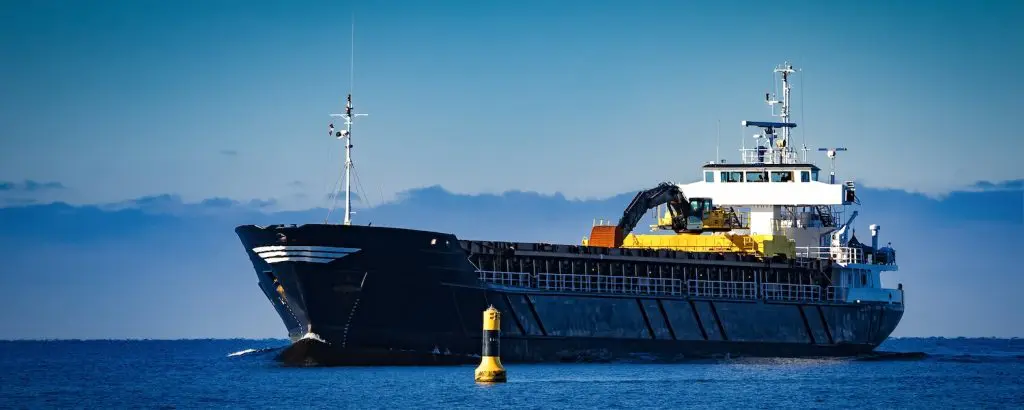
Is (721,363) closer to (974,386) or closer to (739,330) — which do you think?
(739,330)

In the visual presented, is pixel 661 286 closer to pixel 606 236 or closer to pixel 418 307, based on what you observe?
pixel 606 236

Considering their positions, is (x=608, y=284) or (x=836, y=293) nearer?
(x=608, y=284)

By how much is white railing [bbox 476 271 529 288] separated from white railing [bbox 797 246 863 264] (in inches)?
789

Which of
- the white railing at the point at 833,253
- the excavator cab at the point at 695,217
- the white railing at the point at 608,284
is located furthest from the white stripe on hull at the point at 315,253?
the white railing at the point at 833,253

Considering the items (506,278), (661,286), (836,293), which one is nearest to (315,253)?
(506,278)

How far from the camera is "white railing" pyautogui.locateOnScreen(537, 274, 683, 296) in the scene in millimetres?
60125

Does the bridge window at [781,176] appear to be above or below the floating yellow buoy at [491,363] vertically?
above

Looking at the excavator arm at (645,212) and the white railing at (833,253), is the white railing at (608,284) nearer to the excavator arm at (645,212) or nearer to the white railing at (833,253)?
the excavator arm at (645,212)

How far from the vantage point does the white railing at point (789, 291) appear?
68.5 metres

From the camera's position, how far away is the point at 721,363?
64.2 metres

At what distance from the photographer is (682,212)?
245ft

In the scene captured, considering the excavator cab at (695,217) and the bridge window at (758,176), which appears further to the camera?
the bridge window at (758,176)

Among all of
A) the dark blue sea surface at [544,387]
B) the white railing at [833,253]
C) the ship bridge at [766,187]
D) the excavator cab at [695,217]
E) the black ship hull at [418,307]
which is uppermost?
the ship bridge at [766,187]

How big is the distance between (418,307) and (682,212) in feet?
75.3
